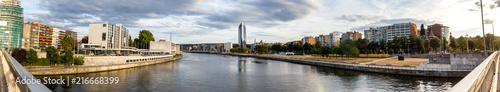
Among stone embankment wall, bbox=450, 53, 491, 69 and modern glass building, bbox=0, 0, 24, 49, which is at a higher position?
modern glass building, bbox=0, 0, 24, 49

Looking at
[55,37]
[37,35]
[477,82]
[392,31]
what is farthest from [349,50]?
[55,37]

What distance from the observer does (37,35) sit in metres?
99.9

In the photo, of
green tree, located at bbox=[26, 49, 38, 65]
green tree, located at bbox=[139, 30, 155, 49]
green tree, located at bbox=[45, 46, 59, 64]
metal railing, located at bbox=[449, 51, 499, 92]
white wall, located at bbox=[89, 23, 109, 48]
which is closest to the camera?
metal railing, located at bbox=[449, 51, 499, 92]

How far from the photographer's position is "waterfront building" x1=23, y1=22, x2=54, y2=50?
91688mm

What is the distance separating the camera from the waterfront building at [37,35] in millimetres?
91688

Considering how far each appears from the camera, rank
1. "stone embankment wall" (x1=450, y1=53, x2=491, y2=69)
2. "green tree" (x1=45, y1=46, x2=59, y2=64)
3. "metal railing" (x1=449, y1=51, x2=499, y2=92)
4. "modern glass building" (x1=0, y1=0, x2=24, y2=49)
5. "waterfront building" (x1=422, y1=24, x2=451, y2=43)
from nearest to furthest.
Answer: "metal railing" (x1=449, y1=51, x2=499, y2=92) → "stone embankment wall" (x1=450, y1=53, x2=491, y2=69) → "green tree" (x1=45, y1=46, x2=59, y2=64) → "modern glass building" (x1=0, y1=0, x2=24, y2=49) → "waterfront building" (x1=422, y1=24, x2=451, y2=43)

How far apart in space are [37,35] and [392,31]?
186 meters

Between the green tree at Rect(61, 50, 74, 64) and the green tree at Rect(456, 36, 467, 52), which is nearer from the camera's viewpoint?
the green tree at Rect(61, 50, 74, 64)

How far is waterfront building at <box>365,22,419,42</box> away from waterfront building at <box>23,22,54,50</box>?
173 m

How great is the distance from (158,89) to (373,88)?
26.2m

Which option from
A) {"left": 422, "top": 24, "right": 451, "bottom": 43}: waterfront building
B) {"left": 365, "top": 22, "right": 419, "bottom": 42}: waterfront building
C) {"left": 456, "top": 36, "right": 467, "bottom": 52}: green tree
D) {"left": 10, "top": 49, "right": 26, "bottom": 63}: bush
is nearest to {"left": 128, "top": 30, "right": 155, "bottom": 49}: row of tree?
{"left": 10, "top": 49, "right": 26, "bottom": 63}: bush

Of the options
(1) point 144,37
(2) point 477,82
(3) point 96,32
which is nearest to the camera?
(2) point 477,82

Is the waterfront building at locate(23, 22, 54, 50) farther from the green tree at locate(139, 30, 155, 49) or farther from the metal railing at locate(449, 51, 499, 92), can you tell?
the metal railing at locate(449, 51, 499, 92)

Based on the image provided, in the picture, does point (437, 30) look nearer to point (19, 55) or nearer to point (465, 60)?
point (465, 60)
